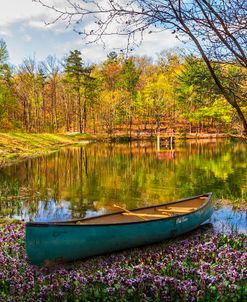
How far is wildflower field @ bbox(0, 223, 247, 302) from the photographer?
569cm

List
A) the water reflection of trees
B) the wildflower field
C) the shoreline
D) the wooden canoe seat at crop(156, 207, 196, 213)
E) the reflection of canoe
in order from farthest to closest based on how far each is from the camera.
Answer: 1. the shoreline
2. the water reflection of trees
3. the wooden canoe seat at crop(156, 207, 196, 213)
4. the reflection of canoe
5. the wildflower field

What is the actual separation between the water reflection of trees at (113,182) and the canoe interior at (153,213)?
372cm

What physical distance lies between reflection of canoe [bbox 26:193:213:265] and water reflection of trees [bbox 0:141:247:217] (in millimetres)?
5359

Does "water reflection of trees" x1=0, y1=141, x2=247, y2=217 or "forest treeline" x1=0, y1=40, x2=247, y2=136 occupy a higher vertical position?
"forest treeline" x1=0, y1=40, x2=247, y2=136

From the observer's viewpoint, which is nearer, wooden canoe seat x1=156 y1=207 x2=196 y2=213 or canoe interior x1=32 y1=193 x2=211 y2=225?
canoe interior x1=32 y1=193 x2=211 y2=225

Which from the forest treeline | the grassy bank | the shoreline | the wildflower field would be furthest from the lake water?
the forest treeline

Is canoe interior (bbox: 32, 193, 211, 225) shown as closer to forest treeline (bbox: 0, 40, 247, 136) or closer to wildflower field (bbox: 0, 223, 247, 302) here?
wildflower field (bbox: 0, 223, 247, 302)

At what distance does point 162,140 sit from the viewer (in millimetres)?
61000

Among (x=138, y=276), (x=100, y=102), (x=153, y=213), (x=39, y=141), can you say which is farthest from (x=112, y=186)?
(x=100, y=102)

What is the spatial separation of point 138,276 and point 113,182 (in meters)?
16.7

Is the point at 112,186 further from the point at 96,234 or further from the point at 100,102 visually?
the point at 100,102

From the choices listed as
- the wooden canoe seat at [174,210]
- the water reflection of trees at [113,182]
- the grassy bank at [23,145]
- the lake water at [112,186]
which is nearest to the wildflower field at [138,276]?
the wooden canoe seat at [174,210]

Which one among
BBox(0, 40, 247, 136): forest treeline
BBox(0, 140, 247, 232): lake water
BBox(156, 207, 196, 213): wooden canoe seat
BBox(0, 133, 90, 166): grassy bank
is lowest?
BBox(0, 140, 247, 232): lake water

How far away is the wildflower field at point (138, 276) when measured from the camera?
569cm
